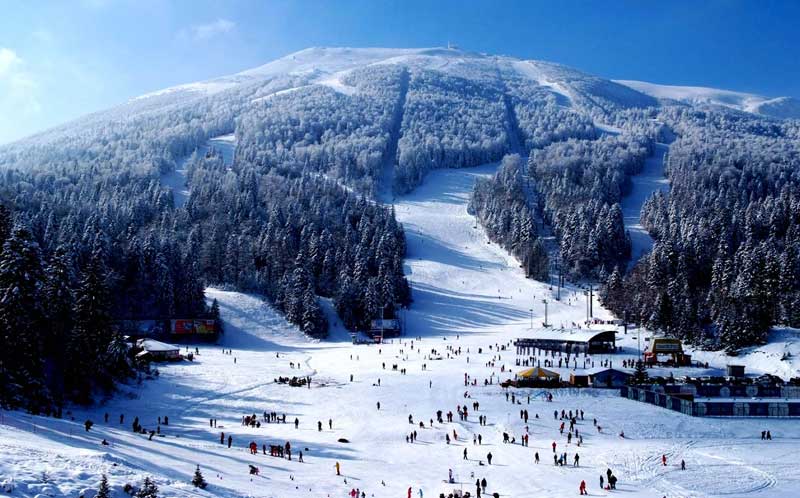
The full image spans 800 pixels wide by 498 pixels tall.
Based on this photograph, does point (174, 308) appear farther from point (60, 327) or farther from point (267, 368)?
point (60, 327)

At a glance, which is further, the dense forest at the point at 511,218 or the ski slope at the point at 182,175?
the ski slope at the point at 182,175

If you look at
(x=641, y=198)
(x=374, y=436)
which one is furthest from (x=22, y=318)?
(x=641, y=198)

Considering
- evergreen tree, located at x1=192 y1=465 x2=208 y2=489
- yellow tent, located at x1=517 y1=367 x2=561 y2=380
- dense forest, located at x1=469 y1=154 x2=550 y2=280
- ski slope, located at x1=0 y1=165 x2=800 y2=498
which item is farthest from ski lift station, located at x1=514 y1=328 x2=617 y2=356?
evergreen tree, located at x1=192 y1=465 x2=208 y2=489

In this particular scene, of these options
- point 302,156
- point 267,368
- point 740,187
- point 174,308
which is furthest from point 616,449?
point 302,156

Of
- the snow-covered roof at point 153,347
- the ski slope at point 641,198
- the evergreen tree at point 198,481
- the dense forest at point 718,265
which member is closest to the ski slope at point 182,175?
the snow-covered roof at point 153,347

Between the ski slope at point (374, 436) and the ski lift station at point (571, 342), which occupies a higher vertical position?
the ski lift station at point (571, 342)

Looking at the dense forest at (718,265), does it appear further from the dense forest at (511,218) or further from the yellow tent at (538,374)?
the yellow tent at (538,374)
